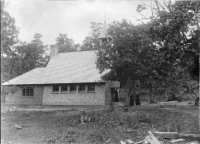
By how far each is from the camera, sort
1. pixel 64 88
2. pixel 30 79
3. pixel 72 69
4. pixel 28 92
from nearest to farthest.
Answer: pixel 64 88, pixel 72 69, pixel 28 92, pixel 30 79

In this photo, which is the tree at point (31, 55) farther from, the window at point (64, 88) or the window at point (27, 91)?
the window at point (64, 88)

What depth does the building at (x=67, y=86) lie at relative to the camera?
27891 millimetres

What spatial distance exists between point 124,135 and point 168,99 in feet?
88.0

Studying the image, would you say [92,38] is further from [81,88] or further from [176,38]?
[176,38]

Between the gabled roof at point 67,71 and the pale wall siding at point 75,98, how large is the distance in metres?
1.21

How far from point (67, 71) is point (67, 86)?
8.81ft

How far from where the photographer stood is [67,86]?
2950cm

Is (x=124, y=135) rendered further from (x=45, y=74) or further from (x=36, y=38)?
(x=36, y=38)

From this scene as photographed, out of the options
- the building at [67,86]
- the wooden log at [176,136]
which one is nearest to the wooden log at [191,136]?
the wooden log at [176,136]

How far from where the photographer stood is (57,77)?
30812mm

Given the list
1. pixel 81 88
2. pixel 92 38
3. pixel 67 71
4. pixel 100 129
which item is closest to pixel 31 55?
pixel 92 38

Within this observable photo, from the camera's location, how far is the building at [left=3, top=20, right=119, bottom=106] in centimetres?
2789

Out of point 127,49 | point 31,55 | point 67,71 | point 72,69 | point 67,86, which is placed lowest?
point 67,86

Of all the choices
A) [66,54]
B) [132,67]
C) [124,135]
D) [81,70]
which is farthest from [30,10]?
[66,54]
